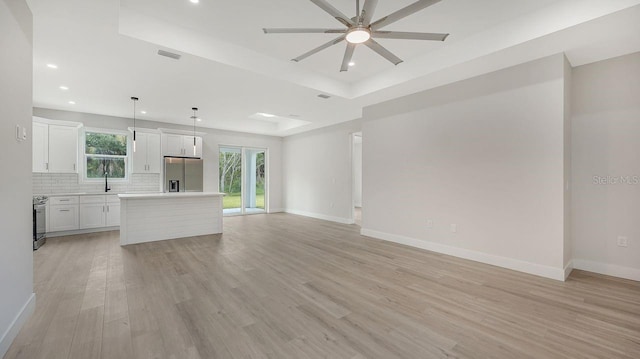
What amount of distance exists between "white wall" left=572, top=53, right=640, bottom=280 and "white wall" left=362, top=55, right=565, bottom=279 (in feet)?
2.05

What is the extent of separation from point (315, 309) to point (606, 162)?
4010mm

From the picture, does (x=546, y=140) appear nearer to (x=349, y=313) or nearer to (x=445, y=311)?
(x=445, y=311)

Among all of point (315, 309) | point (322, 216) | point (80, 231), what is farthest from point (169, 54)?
point (322, 216)

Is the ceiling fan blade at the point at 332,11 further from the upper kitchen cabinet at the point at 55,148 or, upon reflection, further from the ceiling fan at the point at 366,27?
the upper kitchen cabinet at the point at 55,148

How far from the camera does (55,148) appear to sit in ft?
18.5

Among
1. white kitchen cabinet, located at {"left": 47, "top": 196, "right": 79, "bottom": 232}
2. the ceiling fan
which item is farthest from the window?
the ceiling fan

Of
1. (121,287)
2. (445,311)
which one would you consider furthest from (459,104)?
(121,287)

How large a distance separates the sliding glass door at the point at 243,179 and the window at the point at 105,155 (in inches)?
99.0

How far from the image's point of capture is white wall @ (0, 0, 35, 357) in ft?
5.97

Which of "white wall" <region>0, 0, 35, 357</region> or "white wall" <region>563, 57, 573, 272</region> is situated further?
"white wall" <region>563, 57, 573, 272</region>

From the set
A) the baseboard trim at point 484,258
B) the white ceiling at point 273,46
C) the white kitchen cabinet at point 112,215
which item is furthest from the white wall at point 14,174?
the baseboard trim at point 484,258

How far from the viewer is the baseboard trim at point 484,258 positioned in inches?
127

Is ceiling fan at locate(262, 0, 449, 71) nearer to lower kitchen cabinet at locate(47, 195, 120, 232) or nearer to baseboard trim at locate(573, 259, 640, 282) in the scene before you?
baseboard trim at locate(573, 259, 640, 282)

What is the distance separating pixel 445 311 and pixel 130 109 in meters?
7.05
